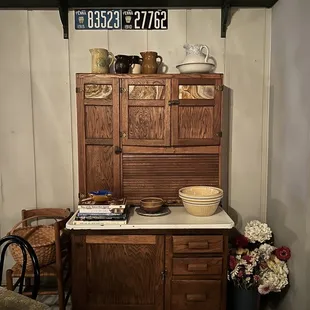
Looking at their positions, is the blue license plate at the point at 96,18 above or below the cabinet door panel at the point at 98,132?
above

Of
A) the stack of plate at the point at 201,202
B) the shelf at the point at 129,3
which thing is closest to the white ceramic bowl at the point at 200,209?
the stack of plate at the point at 201,202

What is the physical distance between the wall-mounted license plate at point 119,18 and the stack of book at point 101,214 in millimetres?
1276

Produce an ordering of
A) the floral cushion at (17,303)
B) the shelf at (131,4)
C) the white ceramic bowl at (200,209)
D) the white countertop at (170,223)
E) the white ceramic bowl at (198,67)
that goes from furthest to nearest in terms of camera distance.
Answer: the shelf at (131,4), the white ceramic bowl at (198,67), the white ceramic bowl at (200,209), the white countertop at (170,223), the floral cushion at (17,303)

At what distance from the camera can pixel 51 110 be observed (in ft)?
8.14

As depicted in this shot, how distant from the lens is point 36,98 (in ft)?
8.11

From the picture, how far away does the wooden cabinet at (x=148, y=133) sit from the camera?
84.0 inches

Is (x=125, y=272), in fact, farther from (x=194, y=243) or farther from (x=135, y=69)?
(x=135, y=69)

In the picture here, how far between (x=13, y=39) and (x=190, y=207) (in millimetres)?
1701

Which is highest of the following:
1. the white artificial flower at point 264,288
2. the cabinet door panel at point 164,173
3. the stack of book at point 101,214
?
the cabinet door panel at point 164,173

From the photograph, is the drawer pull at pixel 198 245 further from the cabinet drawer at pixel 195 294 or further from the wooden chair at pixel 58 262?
the wooden chair at pixel 58 262

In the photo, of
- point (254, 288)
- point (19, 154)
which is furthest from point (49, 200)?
point (254, 288)

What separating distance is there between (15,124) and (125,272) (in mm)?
1330

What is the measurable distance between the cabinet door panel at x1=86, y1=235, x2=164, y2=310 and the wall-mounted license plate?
147cm

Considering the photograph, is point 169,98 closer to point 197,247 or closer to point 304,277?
point 197,247
